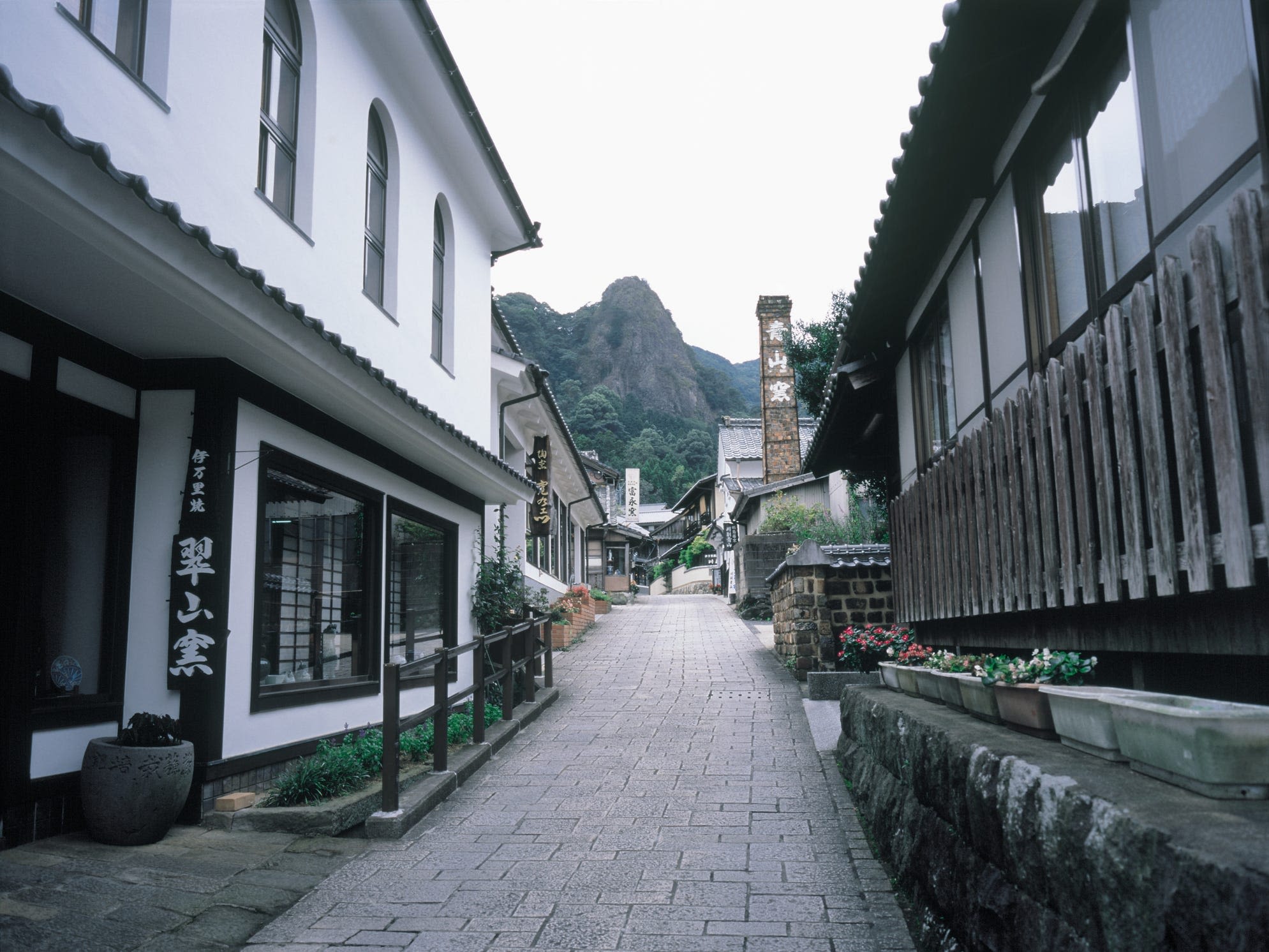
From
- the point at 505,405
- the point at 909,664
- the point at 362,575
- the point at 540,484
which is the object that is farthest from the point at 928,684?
the point at 540,484

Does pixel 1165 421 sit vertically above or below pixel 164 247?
below

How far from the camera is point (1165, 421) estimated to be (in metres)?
3.46

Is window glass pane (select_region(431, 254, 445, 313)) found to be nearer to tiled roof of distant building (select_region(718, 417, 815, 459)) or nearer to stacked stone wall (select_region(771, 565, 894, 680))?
stacked stone wall (select_region(771, 565, 894, 680))

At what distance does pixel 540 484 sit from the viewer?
18.1m

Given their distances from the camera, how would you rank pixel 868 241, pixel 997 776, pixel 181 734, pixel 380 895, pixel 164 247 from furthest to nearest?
pixel 868 241 → pixel 181 734 → pixel 380 895 → pixel 164 247 → pixel 997 776

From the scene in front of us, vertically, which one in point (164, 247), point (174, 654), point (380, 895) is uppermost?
point (164, 247)

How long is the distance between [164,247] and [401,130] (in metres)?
6.14

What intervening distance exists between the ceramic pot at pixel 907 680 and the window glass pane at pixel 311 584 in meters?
4.42

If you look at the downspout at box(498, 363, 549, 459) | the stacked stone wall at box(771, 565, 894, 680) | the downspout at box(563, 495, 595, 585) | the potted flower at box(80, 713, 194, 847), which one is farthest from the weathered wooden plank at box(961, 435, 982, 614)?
the downspout at box(563, 495, 595, 585)

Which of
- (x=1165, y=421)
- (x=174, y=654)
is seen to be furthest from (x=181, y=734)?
(x=1165, y=421)

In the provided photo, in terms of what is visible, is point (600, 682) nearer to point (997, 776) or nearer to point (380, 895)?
point (380, 895)

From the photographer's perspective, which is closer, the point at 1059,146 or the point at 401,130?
the point at 1059,146

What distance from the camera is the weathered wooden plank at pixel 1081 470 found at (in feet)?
13.1

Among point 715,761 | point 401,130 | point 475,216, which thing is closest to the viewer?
point 715,761
